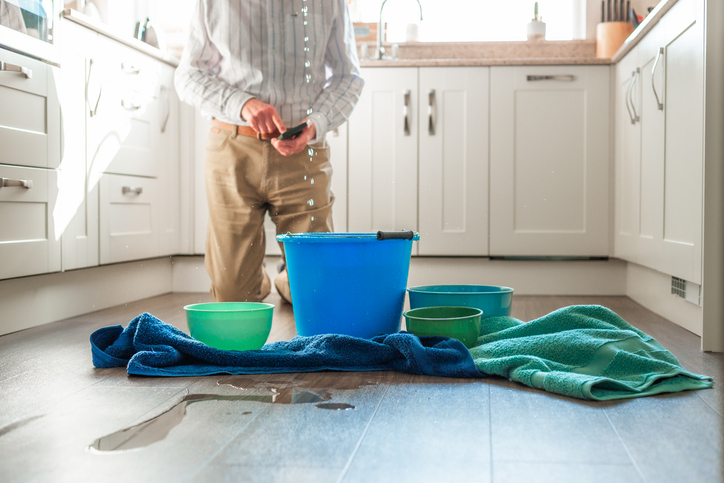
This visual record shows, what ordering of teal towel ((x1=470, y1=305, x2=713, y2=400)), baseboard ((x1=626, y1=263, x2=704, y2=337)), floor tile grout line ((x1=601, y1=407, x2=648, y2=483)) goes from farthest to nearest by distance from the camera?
baseboard ((x1=626, y1=263, x2=704, y2=337)) < teal towel ((x1=470, y1=305, x2=713, y2=400)) < floor tile grout line ((x1=601, y1=407, x2=648, y2=483))

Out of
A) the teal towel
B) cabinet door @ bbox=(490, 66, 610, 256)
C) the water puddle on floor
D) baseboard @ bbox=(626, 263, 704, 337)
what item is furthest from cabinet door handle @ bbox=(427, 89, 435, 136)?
the water puddle on floor

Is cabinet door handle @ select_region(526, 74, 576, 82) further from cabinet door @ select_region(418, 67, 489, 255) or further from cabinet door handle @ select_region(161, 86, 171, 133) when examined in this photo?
cabinet door handle @ select_region(161, 86, 171, 133)

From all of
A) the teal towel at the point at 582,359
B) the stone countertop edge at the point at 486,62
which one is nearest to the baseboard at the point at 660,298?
the teal towel at the point at 582,359

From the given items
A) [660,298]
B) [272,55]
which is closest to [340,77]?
[272,55]

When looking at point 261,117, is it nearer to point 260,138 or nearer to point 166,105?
point 260,138

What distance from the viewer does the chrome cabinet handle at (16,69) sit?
1.69 meters

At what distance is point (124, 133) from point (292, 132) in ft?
2.59

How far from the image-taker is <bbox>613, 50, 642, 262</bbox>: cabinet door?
2.24m

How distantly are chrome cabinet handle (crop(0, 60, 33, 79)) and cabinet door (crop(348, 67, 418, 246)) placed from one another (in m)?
1.22

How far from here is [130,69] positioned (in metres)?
2.33

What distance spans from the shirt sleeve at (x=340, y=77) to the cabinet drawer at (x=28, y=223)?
788 millimetres

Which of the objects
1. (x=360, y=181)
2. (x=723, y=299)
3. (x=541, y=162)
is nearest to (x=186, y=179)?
(x=360, y=181)

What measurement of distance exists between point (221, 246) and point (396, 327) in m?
0.73

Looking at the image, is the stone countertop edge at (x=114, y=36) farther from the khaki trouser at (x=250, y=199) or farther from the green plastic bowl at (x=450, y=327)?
the green plastic bowl at (x=450, y=327)
